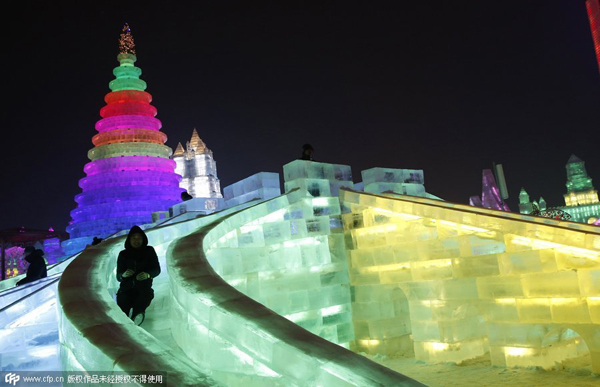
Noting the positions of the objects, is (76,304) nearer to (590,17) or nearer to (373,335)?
(373,335)

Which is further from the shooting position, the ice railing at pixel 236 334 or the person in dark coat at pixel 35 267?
the person in dark coat at pixel 35 267

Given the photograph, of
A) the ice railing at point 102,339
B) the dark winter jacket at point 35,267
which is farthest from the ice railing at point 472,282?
the dark winter jacket at point 35,267

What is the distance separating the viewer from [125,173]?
26.5 m

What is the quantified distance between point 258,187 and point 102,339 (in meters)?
7.47

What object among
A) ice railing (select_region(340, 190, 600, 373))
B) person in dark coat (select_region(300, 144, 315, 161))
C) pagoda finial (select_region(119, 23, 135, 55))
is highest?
pagoda finial (select_region(119, 23, 135, 55))

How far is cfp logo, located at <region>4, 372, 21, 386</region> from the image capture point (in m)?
3.74

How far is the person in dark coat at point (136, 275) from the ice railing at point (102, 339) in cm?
24

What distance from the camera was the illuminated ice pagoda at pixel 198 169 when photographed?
5209 cm

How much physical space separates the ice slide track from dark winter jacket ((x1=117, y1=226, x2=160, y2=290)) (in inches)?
8.0

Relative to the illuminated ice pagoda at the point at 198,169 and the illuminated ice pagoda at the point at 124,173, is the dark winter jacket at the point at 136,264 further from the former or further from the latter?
the illuminated ice pagoda at the point at 198,169

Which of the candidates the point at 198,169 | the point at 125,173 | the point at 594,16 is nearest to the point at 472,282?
the point at 125,173

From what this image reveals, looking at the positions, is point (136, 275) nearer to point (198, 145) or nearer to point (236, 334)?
point (236, 334)

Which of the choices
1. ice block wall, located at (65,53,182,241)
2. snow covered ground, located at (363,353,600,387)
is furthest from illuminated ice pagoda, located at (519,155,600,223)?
snow covered ground, located at (363,353,600,387)

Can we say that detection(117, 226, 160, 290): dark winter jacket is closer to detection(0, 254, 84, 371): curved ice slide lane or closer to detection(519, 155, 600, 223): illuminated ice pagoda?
detection(0, 254, 84, 371): curved ice slide lane
